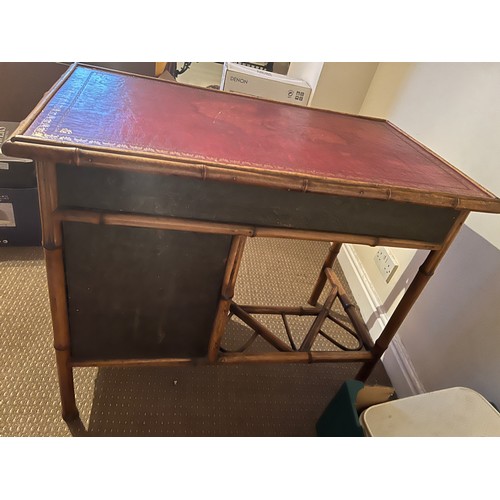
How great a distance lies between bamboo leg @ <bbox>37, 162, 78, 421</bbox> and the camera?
2.02ft

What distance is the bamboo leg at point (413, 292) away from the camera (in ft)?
2.79

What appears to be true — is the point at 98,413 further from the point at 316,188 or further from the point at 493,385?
the point at 493,385

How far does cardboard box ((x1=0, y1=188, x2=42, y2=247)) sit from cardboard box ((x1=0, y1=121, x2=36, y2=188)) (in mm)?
28

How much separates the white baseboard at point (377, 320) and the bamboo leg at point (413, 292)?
0.53ft

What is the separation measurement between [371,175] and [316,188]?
0.15 m

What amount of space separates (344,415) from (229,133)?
0.73 meters

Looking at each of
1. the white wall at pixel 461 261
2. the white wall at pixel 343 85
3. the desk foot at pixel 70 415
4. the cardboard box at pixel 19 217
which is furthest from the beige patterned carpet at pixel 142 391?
A: the white wall at pixel 343 85

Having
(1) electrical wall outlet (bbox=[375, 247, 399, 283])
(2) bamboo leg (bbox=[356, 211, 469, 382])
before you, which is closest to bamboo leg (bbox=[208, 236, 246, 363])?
(2) bamboo leg (bbox=[356, 211, 469, 382])

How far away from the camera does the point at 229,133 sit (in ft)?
2.55

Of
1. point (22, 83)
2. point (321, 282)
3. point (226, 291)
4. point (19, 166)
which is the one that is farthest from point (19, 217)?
point (321, 282)

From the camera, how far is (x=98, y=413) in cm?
100

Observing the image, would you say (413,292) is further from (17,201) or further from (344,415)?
(17,201)

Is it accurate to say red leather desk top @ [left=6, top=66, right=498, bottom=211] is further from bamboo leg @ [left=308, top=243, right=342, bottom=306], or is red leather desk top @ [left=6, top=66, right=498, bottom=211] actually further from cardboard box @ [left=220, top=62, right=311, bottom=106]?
cardboard box @ [left=220, top=62, right=311, bottom=106]
